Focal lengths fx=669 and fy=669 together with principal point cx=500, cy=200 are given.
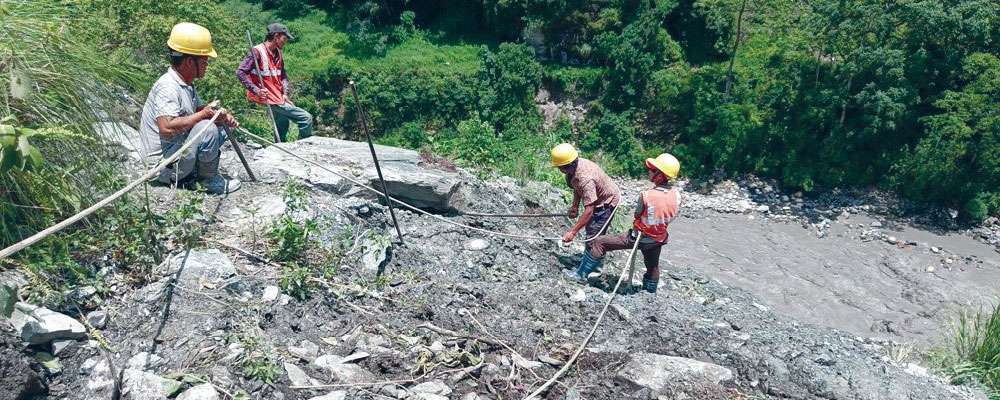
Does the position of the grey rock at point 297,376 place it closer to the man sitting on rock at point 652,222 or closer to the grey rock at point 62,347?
the grey rock at point 62,347

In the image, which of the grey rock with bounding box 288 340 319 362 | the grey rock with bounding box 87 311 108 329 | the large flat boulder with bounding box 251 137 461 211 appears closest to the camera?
the grey rock with bounding box 87 311 108 329

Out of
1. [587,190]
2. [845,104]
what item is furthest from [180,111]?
[845,104]

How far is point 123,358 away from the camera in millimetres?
3877

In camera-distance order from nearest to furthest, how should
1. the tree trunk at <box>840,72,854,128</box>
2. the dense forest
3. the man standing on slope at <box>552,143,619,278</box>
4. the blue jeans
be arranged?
the man standing on slope at <box>552,143,619,278</box> < the blue jeans < the dense forest < the tree trunk at <box>840,72,854,128</box>

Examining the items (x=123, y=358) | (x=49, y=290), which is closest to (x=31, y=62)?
(x=49, y=290)

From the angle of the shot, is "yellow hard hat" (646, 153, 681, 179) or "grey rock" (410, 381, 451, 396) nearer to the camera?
"grey rock" (410, 381, 451, 396)

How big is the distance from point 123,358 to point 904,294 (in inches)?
386

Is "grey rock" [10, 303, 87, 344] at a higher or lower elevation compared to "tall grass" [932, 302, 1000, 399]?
higher

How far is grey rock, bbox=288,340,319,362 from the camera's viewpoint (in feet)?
13.7

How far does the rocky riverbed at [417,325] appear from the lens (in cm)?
387

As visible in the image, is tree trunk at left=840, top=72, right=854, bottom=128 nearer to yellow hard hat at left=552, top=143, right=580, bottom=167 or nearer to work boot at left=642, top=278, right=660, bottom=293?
work boot at left=642, top=278, right=660, bottom=293

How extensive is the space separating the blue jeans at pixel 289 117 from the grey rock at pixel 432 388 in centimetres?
424

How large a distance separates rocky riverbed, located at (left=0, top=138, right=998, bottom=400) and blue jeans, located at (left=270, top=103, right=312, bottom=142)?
0.85 feet

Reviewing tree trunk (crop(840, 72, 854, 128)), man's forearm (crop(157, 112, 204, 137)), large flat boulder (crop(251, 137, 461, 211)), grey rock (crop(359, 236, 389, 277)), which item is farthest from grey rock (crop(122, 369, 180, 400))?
tree trunk (crop(840, 72, 854, 128))
